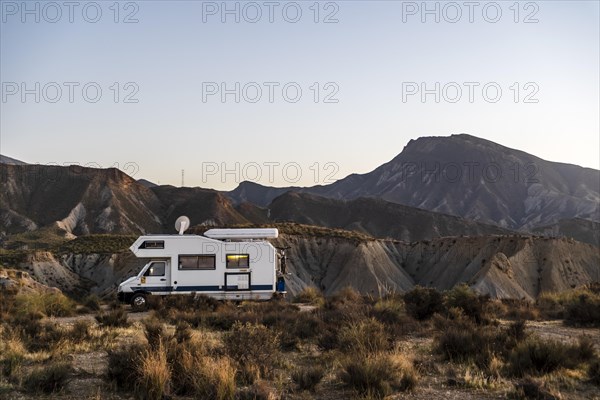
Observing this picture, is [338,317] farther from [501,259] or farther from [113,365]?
[501,259]

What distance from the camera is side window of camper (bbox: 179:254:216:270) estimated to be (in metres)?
25.9

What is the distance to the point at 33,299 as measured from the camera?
22.4 metres

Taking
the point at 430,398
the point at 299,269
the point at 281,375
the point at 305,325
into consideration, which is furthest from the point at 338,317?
the point at 299,269

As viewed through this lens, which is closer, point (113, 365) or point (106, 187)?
point (113, 365)

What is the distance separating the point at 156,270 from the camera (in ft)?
85.6

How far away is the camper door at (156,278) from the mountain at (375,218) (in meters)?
99.5

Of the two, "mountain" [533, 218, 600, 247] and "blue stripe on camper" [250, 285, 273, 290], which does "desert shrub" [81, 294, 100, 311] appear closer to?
"blue stripe on camper" [250, 285, 273, 290]

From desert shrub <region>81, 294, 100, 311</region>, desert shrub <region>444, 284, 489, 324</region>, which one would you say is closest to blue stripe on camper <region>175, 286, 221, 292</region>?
desert shrub <region>81, 294, 100, 311</region>

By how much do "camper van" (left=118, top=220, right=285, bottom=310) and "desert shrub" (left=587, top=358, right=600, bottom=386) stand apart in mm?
17542

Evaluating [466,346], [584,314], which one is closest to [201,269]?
[584,314]

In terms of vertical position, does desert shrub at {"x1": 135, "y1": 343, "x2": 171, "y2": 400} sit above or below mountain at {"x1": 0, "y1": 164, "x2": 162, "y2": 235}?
below

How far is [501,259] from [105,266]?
40.5m

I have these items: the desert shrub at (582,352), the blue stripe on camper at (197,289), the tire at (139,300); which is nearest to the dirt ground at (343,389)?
the desert shrub at (582,352)

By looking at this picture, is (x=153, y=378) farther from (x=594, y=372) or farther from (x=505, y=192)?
(x=505, y=192)
